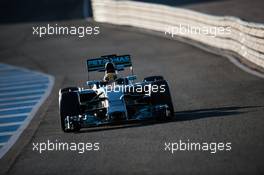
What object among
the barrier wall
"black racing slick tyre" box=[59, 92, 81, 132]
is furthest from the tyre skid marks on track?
the barrier wall

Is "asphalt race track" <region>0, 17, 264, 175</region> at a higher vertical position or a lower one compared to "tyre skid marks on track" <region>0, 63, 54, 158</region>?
higher

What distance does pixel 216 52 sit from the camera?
25.3m

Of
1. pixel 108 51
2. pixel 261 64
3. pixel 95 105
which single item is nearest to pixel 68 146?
pixel 95 105

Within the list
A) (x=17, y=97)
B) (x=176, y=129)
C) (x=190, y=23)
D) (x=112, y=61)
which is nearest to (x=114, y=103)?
(x=176, y=129)

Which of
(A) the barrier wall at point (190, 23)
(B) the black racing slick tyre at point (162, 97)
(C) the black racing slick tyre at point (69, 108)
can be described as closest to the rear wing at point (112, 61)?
(C) the black racing slick tyre at point (69, 108)

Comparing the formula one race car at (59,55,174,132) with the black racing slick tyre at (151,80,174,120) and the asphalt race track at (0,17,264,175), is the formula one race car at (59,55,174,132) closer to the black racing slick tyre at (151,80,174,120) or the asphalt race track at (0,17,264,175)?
the black racing slick tyre at (151,80,174,120)

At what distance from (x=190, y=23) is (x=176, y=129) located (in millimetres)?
14967

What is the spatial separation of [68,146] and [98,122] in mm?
1526

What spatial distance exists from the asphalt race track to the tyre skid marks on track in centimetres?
28

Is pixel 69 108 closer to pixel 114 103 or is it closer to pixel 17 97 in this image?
pixel 114 103

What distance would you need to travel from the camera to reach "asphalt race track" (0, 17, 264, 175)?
11.2 meters

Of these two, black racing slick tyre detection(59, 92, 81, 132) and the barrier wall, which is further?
the barrier wall

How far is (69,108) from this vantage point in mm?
15055

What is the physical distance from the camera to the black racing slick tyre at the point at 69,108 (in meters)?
14.8
